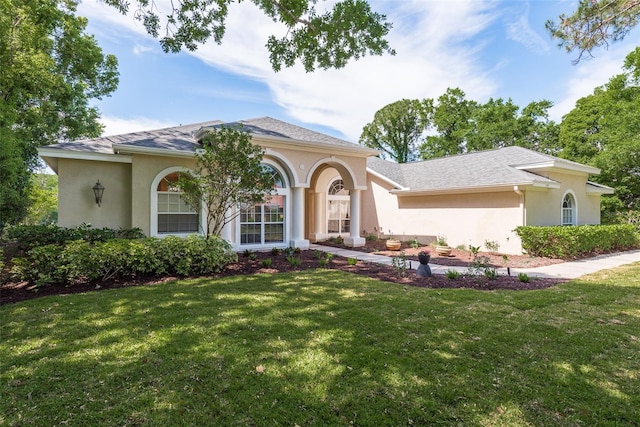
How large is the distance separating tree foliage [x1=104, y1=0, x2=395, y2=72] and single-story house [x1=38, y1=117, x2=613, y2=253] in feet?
12.5

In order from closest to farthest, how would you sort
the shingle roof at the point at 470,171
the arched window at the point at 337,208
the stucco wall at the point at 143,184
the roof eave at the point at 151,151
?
the roof eave at the point at 151,151 < the stucco wall at the point at 143,184 < the shingle roof at the point at 470,171 < the arched window at the point at 337,208

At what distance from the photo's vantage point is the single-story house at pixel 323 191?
35.8ft

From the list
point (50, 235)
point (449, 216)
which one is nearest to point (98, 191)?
point (50, 235)

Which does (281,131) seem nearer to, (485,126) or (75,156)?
(75,156)

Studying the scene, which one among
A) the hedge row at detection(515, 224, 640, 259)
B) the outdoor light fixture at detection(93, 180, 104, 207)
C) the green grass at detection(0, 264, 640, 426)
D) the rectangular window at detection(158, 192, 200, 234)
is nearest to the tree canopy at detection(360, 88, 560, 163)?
the hedge row at detection(515, 224, 640, 259)

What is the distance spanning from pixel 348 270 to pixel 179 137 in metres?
8.94

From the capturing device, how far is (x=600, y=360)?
3809 millimetres

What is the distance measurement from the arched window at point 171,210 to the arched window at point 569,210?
17.3 metres

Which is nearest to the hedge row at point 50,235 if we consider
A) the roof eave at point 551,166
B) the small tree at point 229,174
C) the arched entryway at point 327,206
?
the small tree at point 229,174

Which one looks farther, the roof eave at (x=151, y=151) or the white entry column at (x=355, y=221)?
the white entry column at (x=355, y=221)

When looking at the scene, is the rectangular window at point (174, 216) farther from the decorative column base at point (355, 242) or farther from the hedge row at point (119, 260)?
the decorative column base at point (355, 242)

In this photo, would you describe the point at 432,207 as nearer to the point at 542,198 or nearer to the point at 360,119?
the point at 542,198

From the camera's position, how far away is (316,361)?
366 cm

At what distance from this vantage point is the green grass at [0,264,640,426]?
279 centimetres
